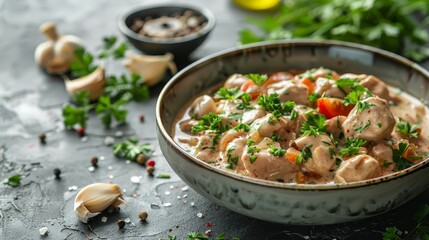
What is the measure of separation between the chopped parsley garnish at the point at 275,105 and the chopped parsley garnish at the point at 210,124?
0.21 m

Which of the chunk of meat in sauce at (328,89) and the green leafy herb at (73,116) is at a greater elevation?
the chunk of meat in sauce at (328,89)

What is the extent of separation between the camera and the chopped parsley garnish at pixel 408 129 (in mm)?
2943

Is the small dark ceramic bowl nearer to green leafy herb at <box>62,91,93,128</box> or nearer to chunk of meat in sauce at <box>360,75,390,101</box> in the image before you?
green leafy herb at <box>62,91,93,128</box>

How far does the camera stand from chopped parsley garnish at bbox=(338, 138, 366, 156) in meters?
2.71

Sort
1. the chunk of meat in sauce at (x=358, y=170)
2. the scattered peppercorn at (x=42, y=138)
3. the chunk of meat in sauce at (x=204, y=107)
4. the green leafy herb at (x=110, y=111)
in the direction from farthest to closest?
the green leafy herb at (x=110, y=111) < the scattered peppercorn at (x=42, y=138) < the chunk of meat in sauce at (x=204, y=107) < the chunk of meat in sauce at (x=358, y=170)

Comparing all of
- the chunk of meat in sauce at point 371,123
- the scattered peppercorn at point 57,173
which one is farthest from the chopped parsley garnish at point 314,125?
the scattered peppercorn at point 57,173

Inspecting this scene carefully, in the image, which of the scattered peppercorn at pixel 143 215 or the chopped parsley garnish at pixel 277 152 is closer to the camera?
the chopped parsley garnish at pixel 277 152

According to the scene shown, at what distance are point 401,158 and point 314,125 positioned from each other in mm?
415

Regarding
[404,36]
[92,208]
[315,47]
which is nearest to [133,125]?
[92,208]

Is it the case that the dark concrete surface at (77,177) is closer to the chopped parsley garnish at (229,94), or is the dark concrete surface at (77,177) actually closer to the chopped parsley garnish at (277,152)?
the chopped parsley garnish at (277,152)

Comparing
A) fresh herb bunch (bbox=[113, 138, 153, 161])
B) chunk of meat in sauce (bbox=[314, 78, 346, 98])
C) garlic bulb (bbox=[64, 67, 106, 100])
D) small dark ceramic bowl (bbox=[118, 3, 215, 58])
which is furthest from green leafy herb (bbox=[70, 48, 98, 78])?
chunk of meat in sauce (bbox=[314, 78, 346, 98])

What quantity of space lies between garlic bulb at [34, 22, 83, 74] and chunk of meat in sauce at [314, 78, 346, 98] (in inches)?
75.4

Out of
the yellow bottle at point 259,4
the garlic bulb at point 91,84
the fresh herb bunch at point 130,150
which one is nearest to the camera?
Result: the fresh herb bunch at point 130,150

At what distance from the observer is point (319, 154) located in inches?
104
